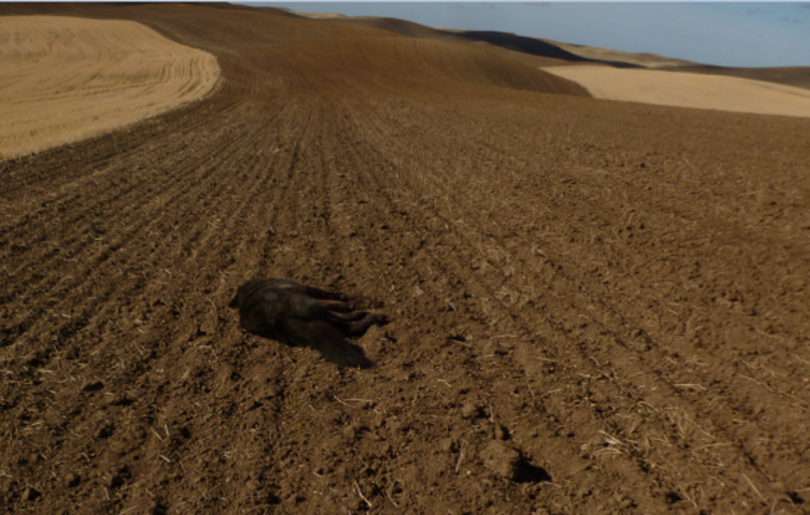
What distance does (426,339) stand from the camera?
15.0ft

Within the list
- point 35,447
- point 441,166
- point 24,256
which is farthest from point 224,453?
point 441,166

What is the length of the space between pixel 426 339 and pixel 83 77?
29713mm

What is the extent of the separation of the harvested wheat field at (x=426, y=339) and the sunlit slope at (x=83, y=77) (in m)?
5.61

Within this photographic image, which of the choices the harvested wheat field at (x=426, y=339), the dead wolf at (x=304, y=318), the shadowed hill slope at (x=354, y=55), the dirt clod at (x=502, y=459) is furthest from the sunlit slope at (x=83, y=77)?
the dirt clod at (x=502, y=459)

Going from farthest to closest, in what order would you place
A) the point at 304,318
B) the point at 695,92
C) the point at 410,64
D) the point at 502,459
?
1. the point at 695,92
2. the point at 410,64
3. the point at 304,318
4. the point at 502,459

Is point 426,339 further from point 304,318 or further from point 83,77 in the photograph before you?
point 83,77

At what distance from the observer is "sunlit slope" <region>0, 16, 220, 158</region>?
1529 centimetres

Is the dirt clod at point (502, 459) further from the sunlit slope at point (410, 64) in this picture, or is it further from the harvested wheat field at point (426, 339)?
the sunlit slope at point (410, 64)

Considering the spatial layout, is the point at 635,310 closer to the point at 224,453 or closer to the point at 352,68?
the point at 224,453

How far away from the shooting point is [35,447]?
3.39 m

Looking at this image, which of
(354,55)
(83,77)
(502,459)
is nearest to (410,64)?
(354,55)

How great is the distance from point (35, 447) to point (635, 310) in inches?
200

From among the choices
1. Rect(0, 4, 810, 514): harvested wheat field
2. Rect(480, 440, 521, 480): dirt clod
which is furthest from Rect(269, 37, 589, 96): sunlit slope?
Rect(480, 440, 521, 480): dirt clod

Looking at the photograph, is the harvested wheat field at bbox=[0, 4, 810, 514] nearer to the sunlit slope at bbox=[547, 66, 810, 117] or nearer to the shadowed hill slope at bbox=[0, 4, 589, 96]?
the shadowed hill slope at bbox=[0, 4, 589, 96]
